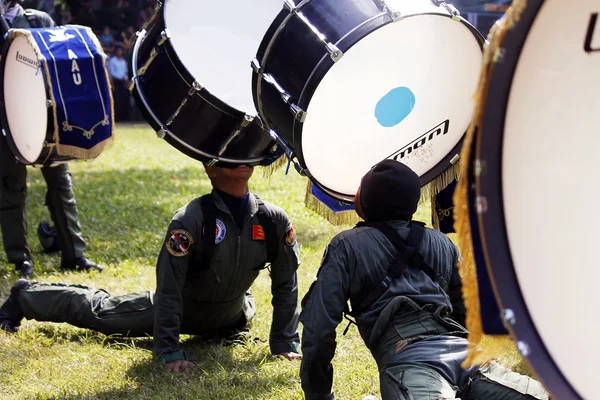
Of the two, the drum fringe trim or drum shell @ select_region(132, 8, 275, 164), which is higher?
the drum fringe trim

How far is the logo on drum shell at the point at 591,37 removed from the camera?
1.36m

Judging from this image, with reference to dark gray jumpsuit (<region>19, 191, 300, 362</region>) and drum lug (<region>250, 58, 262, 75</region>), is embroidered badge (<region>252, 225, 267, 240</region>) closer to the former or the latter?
dark gray jumpsuit (<region>19, 191, 300, 362</region>)

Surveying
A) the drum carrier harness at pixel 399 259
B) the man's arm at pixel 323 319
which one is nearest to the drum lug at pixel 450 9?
the drum carrier harness at pixel 399 259

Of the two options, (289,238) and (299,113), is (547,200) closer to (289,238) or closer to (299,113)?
(299,113)

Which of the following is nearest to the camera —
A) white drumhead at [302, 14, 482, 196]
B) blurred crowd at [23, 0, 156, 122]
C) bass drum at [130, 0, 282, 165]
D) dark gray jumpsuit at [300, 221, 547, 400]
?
dark gray jumpsuit at [300, 221, 547, 400]

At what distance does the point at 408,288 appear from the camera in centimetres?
279

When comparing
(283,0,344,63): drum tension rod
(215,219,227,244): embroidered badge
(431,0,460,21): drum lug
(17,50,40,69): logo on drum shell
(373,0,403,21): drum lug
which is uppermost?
(431,0,460,21): drum lug

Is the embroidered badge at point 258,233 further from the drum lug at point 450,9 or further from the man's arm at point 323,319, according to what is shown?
the drum lug at point 450,9

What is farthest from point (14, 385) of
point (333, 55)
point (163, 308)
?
point (333, 55)

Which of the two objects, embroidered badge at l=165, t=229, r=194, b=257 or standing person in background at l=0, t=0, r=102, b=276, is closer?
embroidered badge at l=165, t=229, r=194, b=257

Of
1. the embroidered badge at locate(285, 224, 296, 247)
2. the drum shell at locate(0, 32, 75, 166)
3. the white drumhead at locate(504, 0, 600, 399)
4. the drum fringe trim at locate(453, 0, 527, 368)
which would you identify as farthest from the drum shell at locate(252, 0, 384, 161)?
the drum shell at locate(0, 32, 75, 166)

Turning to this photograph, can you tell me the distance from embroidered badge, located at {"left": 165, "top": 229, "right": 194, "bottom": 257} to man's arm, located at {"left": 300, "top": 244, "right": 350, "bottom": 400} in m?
0.94

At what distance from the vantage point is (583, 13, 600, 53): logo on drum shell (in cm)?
136

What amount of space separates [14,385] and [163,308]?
0.69 m
